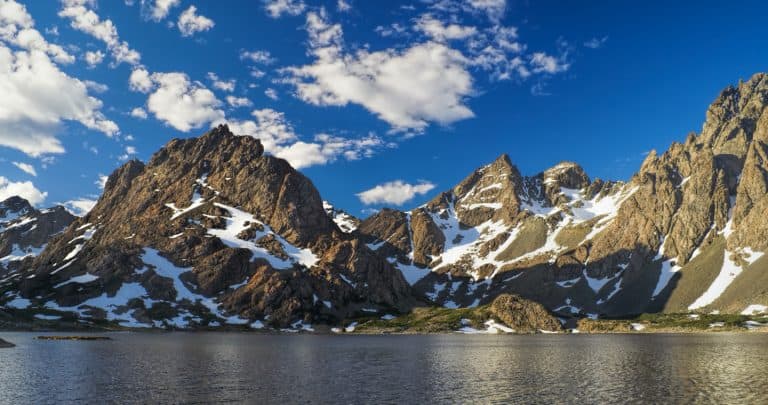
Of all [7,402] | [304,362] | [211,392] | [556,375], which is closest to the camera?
[7,402]

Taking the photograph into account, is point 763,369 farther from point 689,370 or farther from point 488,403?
point 488,403

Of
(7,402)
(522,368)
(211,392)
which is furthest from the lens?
(522,368)

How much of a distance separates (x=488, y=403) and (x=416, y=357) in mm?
65139

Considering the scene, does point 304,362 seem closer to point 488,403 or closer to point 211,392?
point 211,392

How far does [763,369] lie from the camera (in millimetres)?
88625

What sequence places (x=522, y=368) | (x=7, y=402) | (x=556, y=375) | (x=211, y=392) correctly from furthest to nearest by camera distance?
(x=522, y=368) → (x=556, y=375) → (x=211, y=392) → (x=7, y=402)

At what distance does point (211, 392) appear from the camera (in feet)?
221

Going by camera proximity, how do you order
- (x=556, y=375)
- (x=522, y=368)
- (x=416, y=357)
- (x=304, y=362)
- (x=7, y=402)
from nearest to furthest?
(x=7, y=402)
(x=556, y=375)
(x=522, y=368)
(x=304, y=362)
(x=416, y=357)

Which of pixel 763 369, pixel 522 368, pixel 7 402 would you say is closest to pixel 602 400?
pixel 522 368

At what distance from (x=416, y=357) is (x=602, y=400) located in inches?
2603

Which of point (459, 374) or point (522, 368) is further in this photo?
Result: point (522, 368)

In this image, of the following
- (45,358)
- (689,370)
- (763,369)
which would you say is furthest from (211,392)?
(763,369)

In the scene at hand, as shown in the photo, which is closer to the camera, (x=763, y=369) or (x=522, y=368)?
(x=763, y=369)

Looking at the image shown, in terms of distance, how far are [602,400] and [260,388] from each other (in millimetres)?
41837
